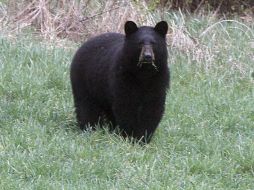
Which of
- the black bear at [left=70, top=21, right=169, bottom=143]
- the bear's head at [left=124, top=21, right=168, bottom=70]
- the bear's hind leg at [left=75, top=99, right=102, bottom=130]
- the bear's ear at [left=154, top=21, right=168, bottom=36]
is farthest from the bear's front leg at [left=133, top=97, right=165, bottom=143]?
the bear's ear at [left=154, top=21, right=168, bottom=36]

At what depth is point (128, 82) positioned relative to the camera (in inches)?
293

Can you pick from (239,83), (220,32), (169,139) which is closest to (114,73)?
(169,139)

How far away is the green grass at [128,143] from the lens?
6320 millimetres

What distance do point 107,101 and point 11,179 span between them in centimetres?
187

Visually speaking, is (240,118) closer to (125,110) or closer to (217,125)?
(217,125)

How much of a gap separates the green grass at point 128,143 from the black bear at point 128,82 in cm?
24

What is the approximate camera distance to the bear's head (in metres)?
7.10

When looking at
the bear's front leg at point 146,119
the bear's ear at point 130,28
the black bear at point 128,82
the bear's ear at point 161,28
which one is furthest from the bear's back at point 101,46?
the bear's front leg at point 146,119

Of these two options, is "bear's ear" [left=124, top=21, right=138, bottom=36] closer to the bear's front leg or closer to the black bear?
the black bear

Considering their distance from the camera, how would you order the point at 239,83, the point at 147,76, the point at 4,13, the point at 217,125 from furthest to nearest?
the point at 4,13, the point at 239,83, the point at 217,125, the point at 147,76

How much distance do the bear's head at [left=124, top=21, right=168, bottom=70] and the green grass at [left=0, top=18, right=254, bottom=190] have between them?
0.82 meters

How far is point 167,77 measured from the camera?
750 cm

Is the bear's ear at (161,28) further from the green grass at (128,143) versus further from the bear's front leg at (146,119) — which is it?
the green grass at (128,143)

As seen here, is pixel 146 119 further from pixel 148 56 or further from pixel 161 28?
pixel 161 28
